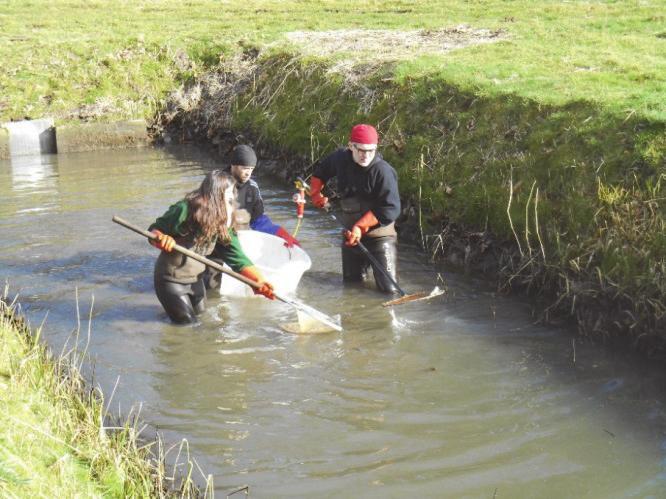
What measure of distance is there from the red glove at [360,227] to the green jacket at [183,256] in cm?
126

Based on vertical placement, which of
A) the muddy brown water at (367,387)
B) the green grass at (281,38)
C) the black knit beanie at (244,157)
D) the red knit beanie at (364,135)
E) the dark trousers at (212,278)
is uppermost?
the green grass at (281,38)

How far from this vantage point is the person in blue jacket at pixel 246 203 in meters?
9.02

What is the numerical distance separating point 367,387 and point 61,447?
2536mm

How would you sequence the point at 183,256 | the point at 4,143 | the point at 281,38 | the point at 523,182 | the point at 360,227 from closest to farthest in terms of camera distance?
1. the point at 183,256
2. the point at 360,227
3. the point at 523,182
4. the point at 4,143
5. the point at 281,38

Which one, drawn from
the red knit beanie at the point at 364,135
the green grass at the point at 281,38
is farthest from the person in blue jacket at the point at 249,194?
the green grass at the point at 281,38

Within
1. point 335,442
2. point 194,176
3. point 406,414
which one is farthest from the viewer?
point 194,176

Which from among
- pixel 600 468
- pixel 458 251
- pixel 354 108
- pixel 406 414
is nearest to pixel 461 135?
pixel 458 251

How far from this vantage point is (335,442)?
5.87 m

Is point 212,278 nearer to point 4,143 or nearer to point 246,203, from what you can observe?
point 246,203

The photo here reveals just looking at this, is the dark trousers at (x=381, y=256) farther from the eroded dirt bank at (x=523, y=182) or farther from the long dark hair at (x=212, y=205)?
the long dark hair at (x=212, y=205)

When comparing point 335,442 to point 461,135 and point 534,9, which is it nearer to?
point 461,135

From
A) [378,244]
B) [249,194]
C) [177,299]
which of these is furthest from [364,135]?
[177,299]

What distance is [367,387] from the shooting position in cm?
675

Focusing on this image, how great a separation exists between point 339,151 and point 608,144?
8.98ft
